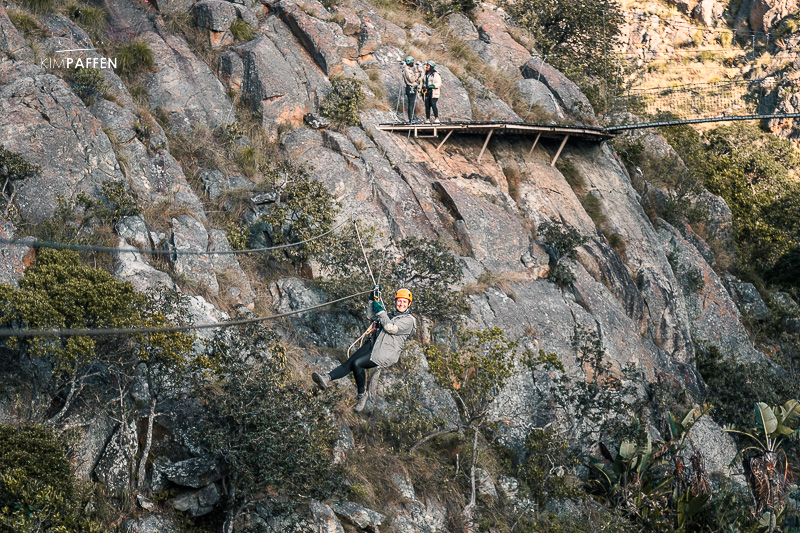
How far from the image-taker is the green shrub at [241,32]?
69.2 feet

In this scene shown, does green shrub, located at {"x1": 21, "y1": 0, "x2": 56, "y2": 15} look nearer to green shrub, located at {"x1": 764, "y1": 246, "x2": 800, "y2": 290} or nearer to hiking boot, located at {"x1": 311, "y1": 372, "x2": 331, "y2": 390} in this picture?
hiking boot, located at {"x1": 311, "y1": 372, "x2": 331, "y2": 390}

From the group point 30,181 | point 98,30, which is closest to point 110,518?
point 30,181

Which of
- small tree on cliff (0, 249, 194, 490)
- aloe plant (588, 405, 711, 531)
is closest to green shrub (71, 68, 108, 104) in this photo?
small tree on cliff (0, 249, 194, 490)

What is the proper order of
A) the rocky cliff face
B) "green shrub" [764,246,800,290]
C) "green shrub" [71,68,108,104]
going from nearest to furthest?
1. the rocky cliff face
2. "green shrub" [71,68,108,104]
3. "green shrub" [764,246,800,290]

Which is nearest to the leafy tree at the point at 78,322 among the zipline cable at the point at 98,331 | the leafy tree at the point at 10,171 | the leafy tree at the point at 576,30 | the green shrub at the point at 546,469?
the zipline cable at the point at 98,331

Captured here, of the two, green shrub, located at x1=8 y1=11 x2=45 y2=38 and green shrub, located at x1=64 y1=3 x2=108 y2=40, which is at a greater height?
green shrub, located at x1=8 y1=11 x2=45 y2=38

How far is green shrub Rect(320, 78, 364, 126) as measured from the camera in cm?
2003

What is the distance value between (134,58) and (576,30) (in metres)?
17.8

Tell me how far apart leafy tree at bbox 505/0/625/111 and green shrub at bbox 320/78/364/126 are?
1164 centimetres

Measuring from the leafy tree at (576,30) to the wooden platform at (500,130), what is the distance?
283 inches

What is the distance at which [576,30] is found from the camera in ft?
102

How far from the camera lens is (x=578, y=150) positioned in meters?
24.1

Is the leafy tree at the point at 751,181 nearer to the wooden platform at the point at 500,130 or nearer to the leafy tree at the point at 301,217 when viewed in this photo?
the wooden platform at the point at 500,130

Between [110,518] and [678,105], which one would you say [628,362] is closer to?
[110,518]
